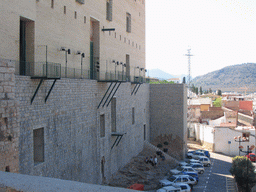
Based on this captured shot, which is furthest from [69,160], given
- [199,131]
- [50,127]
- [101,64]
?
[199,131]

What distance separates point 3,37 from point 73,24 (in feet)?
19.9

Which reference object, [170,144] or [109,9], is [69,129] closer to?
[109,9]

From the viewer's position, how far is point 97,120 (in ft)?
61.6

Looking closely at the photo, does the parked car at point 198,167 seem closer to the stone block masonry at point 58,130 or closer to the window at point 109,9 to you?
the stone block masonry at point 58,130

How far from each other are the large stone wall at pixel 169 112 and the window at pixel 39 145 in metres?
23.5

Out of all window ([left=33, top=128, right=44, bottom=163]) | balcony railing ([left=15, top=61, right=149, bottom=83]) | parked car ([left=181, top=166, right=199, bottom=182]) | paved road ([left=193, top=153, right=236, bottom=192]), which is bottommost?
paved road ([left=193, top=153, right=236, bottom=192])

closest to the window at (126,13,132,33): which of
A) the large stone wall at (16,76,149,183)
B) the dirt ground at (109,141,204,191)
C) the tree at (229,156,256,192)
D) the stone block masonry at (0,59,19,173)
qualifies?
the large stone wall at (16,76,149,183)

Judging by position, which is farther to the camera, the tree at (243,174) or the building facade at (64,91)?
the tree at (243,174)

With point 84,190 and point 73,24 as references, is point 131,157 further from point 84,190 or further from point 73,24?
point 84,190

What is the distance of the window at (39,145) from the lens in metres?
12.6

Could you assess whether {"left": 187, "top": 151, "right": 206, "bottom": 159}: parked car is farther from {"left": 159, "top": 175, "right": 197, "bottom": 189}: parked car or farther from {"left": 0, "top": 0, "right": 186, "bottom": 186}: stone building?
{"left": 159, "top": 175, "right": 197, "bottom": 189}: parked car

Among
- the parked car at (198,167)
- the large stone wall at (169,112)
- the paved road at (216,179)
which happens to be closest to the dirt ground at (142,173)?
the parked car at (198,167)

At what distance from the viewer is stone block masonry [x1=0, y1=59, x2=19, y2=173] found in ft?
28.6

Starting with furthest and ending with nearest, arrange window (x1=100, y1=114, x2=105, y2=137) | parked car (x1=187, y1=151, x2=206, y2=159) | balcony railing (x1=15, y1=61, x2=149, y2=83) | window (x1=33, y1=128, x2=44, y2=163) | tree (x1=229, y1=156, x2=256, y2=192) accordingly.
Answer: parked car (x1=187, y1=151, x2=206, y2=159), tree (x1=229, y1=156, x2=256, y2=192), window (x1=100, y1=114, x2=105, y2=137), window (x1=33, y1=128, x2=44, y2=163), balcony railing (x1=15, y1=61, x2=149, y2=83)
